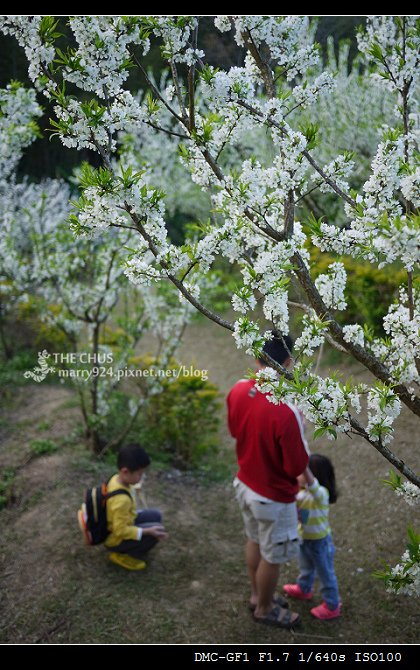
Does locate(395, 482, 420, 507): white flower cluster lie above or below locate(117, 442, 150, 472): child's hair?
above

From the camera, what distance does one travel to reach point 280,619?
325 centimetres

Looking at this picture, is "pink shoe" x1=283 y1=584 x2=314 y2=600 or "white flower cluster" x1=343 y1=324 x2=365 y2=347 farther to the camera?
"pink shoe" x1=283 y1=584 x2=314 y2=600

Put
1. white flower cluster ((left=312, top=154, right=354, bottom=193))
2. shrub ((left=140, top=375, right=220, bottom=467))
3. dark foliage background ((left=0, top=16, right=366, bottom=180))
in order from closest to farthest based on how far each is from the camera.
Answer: white flower cluster ((left=312, top=154, right=354, bottom=193)) → dark foliage background ((left=0, top=16, right=366, bottom=180)) → shrub ((left=140, top=375, right=220, bottom=467))

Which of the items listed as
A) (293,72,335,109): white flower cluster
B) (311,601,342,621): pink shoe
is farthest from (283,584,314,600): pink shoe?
(293,72,335,109): white flower cluster

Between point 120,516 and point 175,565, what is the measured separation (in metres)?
0.61

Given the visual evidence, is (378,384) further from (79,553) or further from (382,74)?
(79,553)

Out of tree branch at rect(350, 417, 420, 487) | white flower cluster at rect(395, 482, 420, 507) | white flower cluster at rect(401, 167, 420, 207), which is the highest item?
white flower cluster at rect(401, 167, 420, 207)

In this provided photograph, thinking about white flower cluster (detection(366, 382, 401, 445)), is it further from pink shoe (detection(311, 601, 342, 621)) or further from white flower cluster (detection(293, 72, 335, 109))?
pink shoe (detection(311, 601, 342, 621))

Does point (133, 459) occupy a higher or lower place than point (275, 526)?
higher

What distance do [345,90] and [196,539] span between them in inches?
245

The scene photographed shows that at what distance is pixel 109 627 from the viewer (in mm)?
3127

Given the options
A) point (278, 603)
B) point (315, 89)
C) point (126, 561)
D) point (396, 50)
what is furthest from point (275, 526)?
point (396, 50)

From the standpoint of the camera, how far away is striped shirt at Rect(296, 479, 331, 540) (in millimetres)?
3256

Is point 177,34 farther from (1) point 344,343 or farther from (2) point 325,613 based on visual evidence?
(2) point 325,613
